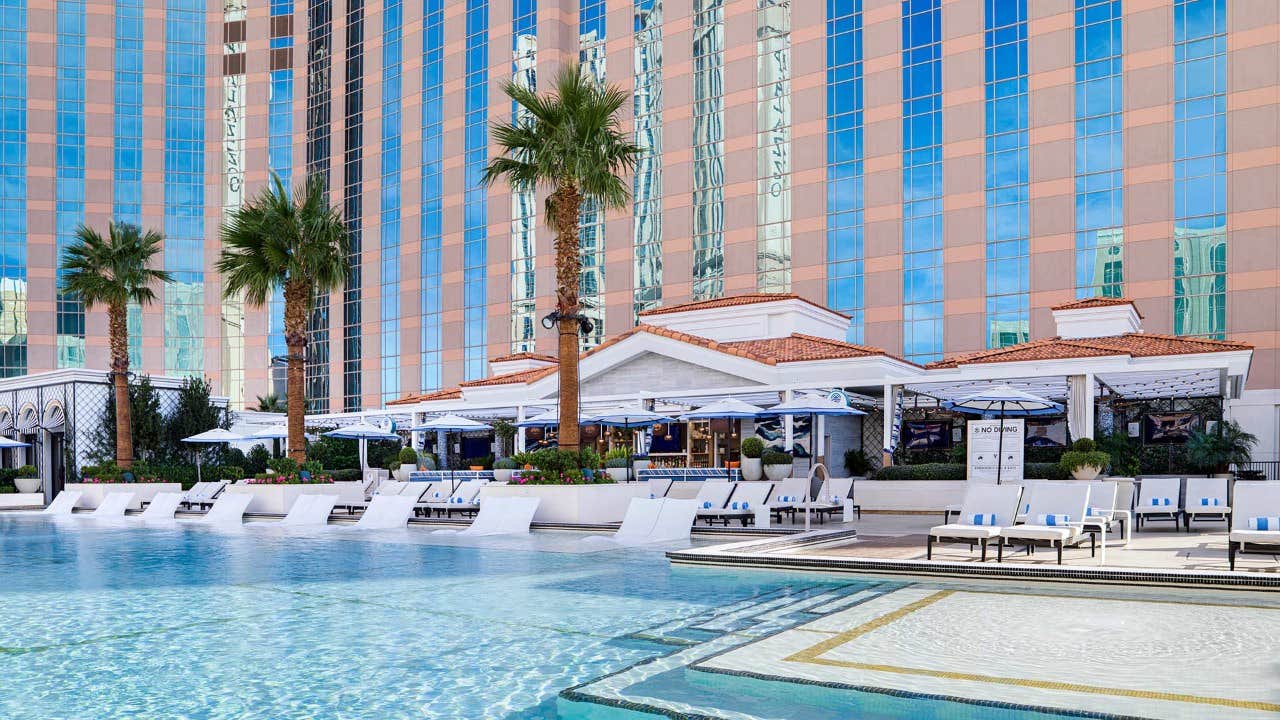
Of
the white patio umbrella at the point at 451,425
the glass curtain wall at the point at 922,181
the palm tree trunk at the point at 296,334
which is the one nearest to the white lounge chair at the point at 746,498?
the palm tree trunk at the point at 296,334

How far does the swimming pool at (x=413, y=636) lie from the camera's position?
6465 mm

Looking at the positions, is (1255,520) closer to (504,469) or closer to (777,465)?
(777,465)

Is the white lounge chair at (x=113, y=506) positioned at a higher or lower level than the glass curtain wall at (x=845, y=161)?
lower

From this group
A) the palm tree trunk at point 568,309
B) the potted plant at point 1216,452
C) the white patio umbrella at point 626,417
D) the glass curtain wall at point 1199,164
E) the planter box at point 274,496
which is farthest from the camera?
the glass curtain wall at point 1199,164

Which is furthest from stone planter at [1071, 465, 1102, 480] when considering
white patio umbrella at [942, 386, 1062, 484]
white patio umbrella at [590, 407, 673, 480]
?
white patio umbrella at [590, 407, 673, 480]

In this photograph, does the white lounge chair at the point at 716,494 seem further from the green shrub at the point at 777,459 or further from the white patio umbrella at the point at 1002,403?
the green shrub at the point at 777,459

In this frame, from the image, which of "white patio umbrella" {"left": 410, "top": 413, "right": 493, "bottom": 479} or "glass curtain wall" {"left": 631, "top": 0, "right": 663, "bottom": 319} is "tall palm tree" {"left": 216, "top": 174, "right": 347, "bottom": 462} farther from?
"glass curtain wall" {"left": 631, "top": 0, "right": 663, "bottom": 319}

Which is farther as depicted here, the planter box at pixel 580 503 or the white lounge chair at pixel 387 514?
the white lounge chair at pixel 387 514

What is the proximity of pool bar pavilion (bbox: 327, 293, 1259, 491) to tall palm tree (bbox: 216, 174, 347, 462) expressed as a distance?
21.9 feet

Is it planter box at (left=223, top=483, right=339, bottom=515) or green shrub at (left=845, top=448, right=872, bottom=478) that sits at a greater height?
green shrub at (left=845, top=448, right=872, bottom=478)

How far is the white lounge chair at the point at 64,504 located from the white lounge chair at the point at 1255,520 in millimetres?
29307

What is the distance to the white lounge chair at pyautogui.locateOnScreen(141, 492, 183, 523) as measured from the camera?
86.0 feet

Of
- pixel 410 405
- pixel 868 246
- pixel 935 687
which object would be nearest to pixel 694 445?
pixel 410 405

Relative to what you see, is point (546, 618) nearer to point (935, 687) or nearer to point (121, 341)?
point (935, 687)
